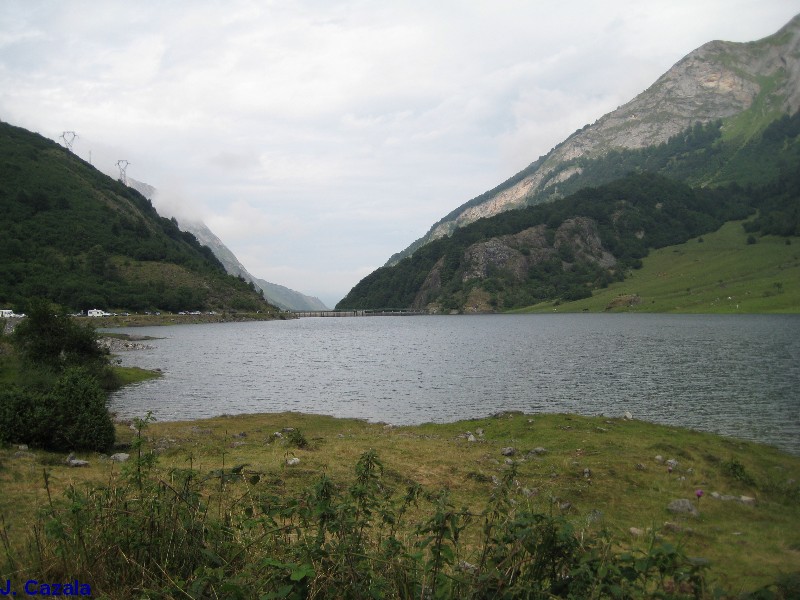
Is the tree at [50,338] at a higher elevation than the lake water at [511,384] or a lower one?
higher

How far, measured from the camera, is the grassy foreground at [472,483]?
728 centimetres

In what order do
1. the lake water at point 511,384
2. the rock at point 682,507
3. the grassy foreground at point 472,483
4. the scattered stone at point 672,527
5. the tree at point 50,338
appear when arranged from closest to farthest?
the grassy foreground at point 472,483
the scattered stone at point 672,527
the rock at point 682,507
the lake water at point 511,384
the tree at point 50,338

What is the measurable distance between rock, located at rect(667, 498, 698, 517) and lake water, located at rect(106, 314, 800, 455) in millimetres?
16044

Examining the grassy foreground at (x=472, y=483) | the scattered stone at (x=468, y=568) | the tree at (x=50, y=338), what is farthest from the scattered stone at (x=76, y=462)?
the tree at (x=50, y=338)

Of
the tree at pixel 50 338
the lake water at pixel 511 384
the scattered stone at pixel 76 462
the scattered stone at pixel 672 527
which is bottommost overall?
the lake water at pixel 511 384

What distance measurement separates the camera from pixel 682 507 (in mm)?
16625

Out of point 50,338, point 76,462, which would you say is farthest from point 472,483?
point 50,338

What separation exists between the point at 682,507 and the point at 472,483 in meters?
6.92

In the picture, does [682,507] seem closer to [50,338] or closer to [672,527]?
[672,527]

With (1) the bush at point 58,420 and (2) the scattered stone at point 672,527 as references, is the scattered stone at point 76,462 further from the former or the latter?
(2) the scattered stone at point 672,527

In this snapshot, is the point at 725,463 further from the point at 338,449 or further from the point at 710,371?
the point at 710,371

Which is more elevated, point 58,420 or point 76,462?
point 58,420

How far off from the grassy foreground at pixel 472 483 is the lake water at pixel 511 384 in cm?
763

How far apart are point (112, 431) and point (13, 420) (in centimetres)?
367
